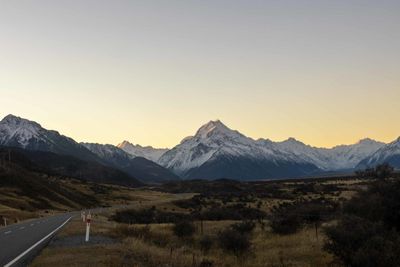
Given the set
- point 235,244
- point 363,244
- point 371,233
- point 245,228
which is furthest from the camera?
point 245,228

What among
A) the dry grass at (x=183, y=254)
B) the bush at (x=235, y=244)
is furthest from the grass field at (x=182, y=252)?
the bush at (x=235, y=244)

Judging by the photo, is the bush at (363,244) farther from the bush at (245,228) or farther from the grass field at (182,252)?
the bush at (245,228)

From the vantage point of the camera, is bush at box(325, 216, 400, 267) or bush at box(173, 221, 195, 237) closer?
bush at box(325, 216, 400, 267)

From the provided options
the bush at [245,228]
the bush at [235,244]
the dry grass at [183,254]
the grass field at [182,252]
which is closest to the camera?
the dry grass at [183,254]

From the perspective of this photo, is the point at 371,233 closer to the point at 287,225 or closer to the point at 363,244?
the point at 363,244

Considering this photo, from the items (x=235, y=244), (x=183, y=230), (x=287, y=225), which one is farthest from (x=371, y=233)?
(x=183, y=230)

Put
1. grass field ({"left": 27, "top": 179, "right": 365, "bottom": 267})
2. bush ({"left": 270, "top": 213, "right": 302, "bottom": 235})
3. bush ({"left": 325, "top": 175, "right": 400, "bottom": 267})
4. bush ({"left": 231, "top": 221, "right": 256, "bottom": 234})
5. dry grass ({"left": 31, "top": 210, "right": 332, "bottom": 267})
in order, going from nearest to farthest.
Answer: bush ({"left": 325, "top": 175, "right": 400, "bottom": 267}) → dry grass ({"left": 31, "top": 210, "right": 332, "bottom": 267}) → grass field ({"left": 27, "top": 179, "right": 365, "bottom": 267}) → bush ({"left": 270, "top": 213, "right": 302, "bottom": 235}) → bush ({"left": 231, "top": 221, "right": 256, "bottom": 234})

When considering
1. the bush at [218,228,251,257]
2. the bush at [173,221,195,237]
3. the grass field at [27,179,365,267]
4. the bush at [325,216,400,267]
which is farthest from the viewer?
the bush at [173,221,195,237]

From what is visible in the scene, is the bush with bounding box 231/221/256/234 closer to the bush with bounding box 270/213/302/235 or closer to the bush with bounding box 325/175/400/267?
the bush with bounding box 270/213/302/235

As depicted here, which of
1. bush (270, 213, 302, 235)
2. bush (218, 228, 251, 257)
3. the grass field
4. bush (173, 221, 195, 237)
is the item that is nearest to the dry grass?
the grass field

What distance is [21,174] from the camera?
11912cm

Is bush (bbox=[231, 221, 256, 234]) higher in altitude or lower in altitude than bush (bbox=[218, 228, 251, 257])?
higher

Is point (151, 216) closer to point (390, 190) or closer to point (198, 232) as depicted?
point (198, 232)

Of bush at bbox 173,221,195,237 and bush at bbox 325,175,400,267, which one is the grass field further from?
bush at bbox 325,175,400,267
